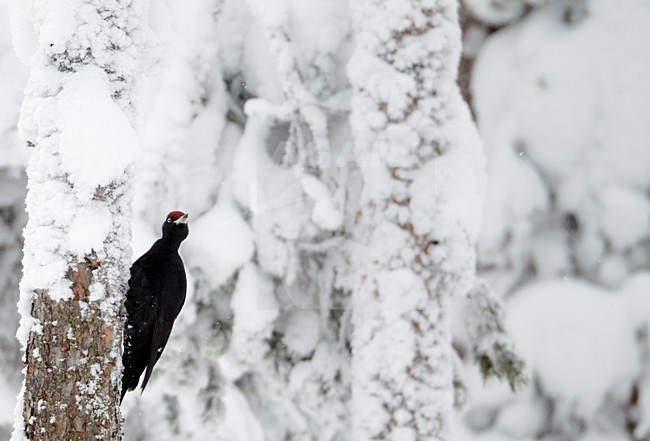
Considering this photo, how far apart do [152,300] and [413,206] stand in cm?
177

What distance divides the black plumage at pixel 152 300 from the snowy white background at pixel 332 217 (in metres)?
1.28

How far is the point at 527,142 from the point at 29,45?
14.1ft

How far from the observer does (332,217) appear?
13.5ft

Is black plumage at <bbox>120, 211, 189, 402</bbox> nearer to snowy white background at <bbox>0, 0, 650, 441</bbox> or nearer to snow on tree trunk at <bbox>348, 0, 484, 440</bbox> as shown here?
snowy white background at <bbox>0, 0, 650, 441</bbox>

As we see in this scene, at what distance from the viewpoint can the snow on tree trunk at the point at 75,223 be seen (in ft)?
6.65

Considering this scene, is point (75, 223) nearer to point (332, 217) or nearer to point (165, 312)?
point (165, 312)

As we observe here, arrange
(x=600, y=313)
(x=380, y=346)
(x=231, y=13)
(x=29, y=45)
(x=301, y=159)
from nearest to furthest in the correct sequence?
1. (x=29, y=45)
2. (x=380, y=346)
3. (x=301, y=159)
4. (x=231, y=13)
5. (x=600, y=313)

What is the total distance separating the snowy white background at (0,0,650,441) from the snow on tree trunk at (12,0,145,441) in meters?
1.72

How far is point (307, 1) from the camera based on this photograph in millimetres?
4438

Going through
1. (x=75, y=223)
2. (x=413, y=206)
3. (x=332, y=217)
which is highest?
(x=75, y=223)

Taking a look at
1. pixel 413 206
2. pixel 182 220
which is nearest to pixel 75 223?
pixel 182 220

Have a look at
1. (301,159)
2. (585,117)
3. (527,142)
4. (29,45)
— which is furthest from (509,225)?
(29,45)

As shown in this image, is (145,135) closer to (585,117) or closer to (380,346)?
(380,346)

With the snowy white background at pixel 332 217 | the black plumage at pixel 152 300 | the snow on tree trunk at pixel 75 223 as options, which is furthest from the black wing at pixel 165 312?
the snowy white background at pixel 332 217
